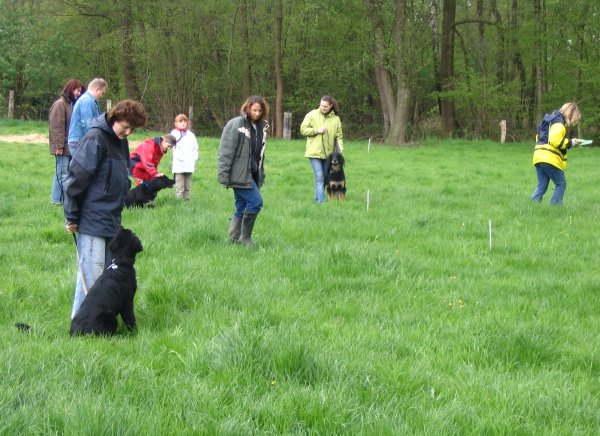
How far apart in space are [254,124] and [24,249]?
9.69 ft

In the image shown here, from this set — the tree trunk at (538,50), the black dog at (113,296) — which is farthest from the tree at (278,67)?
the black dog at (113,296)

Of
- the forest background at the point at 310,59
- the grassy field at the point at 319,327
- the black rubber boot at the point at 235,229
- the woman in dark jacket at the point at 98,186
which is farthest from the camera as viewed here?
the forest background at the point at 310,59

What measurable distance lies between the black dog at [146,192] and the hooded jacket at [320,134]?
2477mm

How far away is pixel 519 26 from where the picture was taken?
27.0 meters

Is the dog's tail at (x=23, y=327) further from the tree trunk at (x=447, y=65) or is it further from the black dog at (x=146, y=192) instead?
the tree trunk at (x=447, y=65)

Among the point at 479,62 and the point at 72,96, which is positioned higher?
the point at 479,62

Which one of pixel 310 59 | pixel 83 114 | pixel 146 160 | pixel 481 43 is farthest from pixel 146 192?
pixel 481 43

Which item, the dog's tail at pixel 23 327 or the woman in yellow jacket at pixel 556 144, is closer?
the dog's tail at pixel 23 327

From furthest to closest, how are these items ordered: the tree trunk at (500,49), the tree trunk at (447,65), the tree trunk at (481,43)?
the tree trunk at (481,43)
the tree trunk at (500,49)
the tree trunk at (447,65)

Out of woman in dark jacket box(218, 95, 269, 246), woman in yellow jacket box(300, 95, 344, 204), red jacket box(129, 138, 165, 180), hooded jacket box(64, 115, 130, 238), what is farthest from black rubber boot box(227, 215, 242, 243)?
woman in yellow jacket box(300, 95, 344, 204)

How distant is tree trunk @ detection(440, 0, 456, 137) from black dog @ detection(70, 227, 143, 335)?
24.0 metres

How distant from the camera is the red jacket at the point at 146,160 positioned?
10.1m

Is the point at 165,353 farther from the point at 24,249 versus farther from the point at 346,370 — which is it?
the point at 24,249

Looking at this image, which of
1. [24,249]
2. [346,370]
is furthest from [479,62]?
[346,370]
